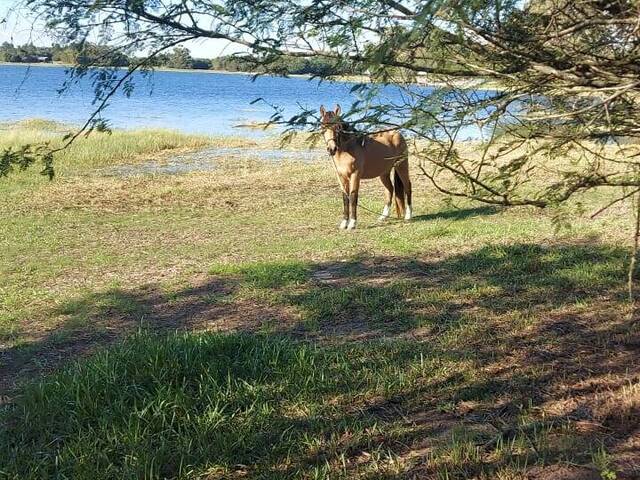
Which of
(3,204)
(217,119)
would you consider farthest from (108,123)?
(217,119)

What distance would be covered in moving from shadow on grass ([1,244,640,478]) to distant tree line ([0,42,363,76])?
5.17ft

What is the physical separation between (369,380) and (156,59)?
2092 mm

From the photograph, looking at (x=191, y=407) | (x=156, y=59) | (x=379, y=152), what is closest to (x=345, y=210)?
(x=379, y=152)

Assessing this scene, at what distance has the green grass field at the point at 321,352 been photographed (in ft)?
9.76

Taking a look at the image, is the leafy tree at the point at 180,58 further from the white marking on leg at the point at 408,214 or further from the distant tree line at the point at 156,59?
the white marking on leg at the point at 408,214

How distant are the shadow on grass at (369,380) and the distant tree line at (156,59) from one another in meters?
1.58

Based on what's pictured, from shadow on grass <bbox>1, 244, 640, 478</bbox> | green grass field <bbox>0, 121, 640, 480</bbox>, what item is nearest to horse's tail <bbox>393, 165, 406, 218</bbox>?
green grass field <bbox>0, 121, 640, 480</bbox>

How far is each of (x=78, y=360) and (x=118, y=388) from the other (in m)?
1.12

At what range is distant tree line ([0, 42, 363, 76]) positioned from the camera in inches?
127

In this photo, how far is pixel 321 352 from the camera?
4.12 metres

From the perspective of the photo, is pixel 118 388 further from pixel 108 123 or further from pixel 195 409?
pixel 108 123

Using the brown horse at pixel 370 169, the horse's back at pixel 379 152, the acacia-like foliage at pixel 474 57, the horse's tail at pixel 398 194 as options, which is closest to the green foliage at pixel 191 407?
the acacia-like foliage at pixel 474 57

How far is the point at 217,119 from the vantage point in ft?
125

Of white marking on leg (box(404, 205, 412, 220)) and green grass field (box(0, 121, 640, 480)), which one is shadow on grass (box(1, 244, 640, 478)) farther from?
white marking on leg (box(404, 205, 412, 220))
